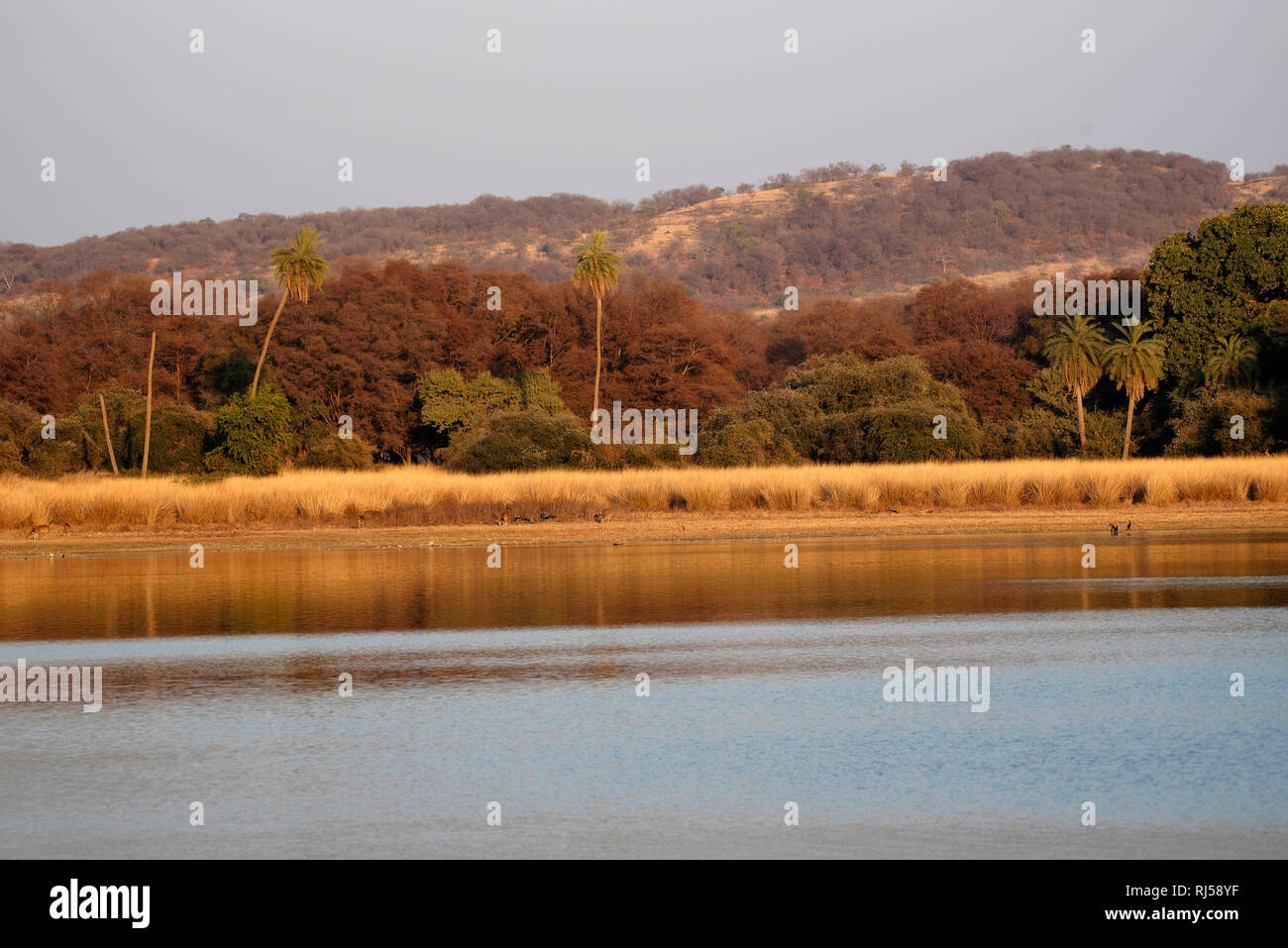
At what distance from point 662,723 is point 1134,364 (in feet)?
148

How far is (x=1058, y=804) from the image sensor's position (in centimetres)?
803

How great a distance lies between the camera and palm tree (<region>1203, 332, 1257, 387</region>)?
1941 inches

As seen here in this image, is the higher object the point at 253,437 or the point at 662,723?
the point at 253,437

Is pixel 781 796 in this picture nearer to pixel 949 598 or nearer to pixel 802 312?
pixel 949 598

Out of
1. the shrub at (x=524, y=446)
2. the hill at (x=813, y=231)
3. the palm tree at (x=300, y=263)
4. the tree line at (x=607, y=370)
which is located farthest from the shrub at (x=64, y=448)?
the hill at (x=813, y=231)

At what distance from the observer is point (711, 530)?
29.5m
